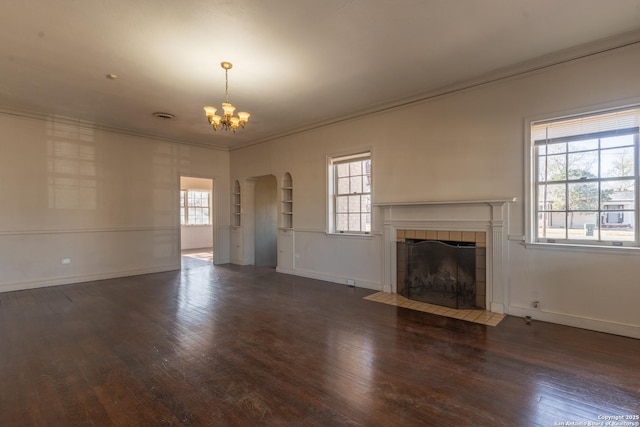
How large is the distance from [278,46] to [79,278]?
580cm

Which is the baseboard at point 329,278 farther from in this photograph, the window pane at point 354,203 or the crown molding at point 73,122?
the crown molding at point 73,122

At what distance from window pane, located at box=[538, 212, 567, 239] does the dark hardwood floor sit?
3.53 ft

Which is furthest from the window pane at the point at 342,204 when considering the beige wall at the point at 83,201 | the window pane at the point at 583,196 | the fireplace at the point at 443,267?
the beige wall at the point at 83,201

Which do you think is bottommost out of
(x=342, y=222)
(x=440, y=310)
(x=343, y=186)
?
(x=440, y=310)

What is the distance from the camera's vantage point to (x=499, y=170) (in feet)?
13.1

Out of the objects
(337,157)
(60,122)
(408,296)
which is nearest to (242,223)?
(337,157)

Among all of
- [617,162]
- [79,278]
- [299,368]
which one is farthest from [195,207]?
[617,162]

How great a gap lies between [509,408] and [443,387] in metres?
0.42

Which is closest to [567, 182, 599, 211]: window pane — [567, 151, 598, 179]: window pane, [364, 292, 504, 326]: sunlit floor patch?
[567, 151, 598, 179]: window pane

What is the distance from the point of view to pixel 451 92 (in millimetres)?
4367

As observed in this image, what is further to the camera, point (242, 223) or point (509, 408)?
point (242, 223)

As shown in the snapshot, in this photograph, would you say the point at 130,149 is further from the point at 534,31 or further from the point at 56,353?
the point at 534,31

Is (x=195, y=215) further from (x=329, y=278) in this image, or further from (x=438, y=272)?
(x=438, y=272)

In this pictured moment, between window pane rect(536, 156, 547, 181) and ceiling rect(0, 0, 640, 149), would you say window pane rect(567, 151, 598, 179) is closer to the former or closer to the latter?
window pane rect(536, 156, 547, 181)
